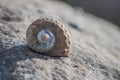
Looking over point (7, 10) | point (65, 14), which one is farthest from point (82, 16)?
point (7, 10)

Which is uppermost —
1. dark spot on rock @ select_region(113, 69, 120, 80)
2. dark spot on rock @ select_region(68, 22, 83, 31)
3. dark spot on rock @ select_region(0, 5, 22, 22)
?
dark spot on rock @ select_region(0, 5, 22, 22)

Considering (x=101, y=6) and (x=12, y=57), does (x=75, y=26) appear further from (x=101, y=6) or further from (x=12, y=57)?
(x=101, y=6)

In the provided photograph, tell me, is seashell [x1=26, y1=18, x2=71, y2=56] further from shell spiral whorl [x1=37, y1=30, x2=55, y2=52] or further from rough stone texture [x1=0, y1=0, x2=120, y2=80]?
rough stone texture [x1=0, y1=0, x2=120, y2=80]

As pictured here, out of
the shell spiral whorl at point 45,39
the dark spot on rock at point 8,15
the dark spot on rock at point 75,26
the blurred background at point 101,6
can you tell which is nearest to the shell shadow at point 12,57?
the shell spiral whorl at point 45,39

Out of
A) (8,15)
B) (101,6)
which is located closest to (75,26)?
(8,15)

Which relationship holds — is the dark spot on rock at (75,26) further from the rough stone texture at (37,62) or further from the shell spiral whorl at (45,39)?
the shell spiral whorl at (45,39)

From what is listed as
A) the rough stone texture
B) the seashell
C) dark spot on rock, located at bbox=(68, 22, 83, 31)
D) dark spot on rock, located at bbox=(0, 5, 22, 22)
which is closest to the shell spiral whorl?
the seashell

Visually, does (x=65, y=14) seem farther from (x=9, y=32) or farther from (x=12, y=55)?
(x=12, y=55)
